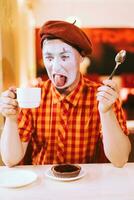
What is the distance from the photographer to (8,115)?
4.57ft

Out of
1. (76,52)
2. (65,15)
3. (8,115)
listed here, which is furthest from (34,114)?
(65,15)

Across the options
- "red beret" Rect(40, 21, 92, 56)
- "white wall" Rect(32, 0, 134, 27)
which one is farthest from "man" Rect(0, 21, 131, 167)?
"white wall" Rect(32, 0, 134, 27)

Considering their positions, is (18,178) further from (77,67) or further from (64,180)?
(77,67)

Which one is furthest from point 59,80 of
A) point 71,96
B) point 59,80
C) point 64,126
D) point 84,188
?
point 84,188

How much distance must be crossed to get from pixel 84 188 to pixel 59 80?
0.55m

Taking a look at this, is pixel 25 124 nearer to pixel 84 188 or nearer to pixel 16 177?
pixel 16 177

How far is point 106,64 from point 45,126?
29.2 inches

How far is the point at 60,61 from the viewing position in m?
1.48

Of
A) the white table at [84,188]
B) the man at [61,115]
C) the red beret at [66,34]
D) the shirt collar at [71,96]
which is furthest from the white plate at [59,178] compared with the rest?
the red beret at [66,34]

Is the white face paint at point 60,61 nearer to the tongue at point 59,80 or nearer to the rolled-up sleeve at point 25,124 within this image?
the tongue at point 59,80

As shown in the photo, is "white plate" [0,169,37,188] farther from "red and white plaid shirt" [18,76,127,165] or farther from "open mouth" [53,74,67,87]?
"open mouth" [53,74,67,87]

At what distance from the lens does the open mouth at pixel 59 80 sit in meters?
1.50

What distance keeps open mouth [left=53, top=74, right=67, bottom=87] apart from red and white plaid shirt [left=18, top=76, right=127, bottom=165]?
7 centimetres

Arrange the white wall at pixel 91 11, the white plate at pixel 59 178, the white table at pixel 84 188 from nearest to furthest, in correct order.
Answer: the white table at pixel 84 188 < the white plate at pixel 59 178 < the white wall at pixel 91 11
